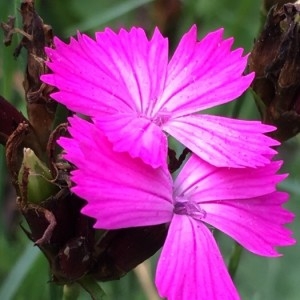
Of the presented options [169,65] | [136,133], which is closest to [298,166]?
A: [169,65]

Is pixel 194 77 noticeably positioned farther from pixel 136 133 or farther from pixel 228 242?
pixel 228 242

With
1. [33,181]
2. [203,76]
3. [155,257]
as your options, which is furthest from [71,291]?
A: [155,257]

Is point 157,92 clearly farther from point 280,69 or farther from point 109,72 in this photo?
point 280,69

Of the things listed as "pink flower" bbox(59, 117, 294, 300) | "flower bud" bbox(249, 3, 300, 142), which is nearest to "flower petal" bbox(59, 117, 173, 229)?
"pink flower" bbox(59, 117, 294, 300)

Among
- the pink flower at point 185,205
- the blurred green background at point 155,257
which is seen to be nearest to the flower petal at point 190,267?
the pink flower at point 185,205

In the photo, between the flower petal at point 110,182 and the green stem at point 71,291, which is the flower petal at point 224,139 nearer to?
the flower petal at point 110,182

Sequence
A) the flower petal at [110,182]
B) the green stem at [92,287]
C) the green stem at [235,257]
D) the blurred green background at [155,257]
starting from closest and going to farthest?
the flower petal at [110,182]
the green stem at [92,287]
the green stem at [235,257]
the blurred green background at [155,257]
